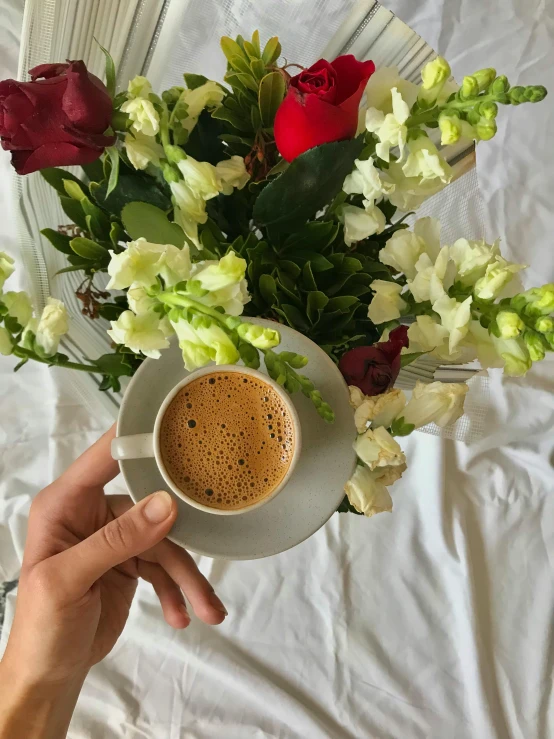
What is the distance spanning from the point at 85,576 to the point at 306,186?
1.50ft

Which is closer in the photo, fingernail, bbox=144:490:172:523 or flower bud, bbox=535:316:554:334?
flower bud, bbox=535:316:554:334

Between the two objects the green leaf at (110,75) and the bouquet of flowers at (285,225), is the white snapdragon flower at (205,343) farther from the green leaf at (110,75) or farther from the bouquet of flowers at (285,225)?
the green leaf at (110,75)

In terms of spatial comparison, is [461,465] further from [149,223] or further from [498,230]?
[149,223]

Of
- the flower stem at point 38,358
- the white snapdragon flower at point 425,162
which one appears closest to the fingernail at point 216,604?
the flower stem at point 38,358

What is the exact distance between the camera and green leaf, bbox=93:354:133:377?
559 millimetres

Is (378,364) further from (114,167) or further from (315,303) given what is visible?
(114,167)

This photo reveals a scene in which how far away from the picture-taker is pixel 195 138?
488mm

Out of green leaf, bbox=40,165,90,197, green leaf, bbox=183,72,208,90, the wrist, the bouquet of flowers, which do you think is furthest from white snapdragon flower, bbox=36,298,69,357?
the wrist

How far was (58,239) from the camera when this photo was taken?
20.2 inches

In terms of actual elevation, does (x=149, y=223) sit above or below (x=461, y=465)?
above

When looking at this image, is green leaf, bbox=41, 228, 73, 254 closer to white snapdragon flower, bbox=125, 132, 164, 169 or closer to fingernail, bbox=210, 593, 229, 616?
white snapdragon flower, bbox=125, 132, 164, 169

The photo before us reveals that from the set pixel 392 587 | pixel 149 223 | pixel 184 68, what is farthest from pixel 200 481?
pixel 392 587

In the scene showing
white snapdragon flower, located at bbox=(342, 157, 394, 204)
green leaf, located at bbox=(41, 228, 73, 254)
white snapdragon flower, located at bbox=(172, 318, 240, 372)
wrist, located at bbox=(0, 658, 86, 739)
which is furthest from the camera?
wrist, located at bbox=(0, 658, 86, 739)

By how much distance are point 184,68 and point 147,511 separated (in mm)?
425
